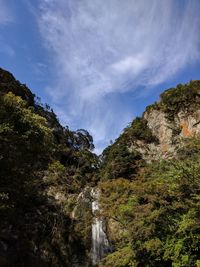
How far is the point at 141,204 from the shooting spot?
17203 millimetres

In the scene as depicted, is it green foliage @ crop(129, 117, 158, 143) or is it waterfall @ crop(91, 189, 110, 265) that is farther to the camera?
green foliage @ crop(129, 117, 158, 143)

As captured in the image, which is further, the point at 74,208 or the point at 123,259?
the point at 74,208

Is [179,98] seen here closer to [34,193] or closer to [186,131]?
[186,131]

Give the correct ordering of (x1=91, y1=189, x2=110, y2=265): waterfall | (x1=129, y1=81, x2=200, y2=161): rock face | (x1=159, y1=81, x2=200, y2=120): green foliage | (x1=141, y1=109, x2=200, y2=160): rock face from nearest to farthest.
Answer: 1. (x1=91, y1=189, x2=110, y2=265): waterfall
2. (x1=141, y1=109, x2=200, y2=160): rock face
3. (x1=129, y1=81, x2=200, y2=161): rock face
4. (x1=159, y1=81, x2=200, y2=120): green foliage

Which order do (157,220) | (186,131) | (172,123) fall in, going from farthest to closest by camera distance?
(172,123) → (186,131) → (157,220)

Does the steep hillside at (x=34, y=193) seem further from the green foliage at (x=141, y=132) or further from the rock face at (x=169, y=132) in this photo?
the rock face at (x=169, y=132)

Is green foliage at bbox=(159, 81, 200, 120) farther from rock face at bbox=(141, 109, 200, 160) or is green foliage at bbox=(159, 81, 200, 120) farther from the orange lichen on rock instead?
the orange lichen on rock

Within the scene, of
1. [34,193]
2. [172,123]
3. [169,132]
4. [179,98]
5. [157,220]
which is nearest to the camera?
[157,220]

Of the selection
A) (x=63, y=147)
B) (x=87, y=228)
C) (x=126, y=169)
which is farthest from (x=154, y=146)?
(x=87, y=228)

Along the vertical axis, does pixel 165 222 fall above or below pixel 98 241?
below

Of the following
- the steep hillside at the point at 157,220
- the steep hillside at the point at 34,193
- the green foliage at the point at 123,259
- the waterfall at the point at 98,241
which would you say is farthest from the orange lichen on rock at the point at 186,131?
the green foliage at the point at 123,259

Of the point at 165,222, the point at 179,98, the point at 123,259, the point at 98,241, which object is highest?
the point at 179,98

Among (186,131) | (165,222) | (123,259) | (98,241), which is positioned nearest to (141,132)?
(186,131)

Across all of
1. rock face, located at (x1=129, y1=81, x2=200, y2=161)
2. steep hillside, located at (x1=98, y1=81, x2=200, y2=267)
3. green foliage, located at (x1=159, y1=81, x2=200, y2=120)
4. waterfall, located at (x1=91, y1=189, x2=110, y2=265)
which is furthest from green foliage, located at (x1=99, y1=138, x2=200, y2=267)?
green foliage, located at (x1=159, y1=81, x2=200, y2=120)
